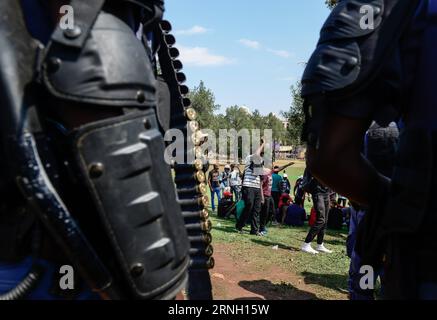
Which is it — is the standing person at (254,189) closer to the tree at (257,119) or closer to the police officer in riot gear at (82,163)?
the police officer in riot gear at (82,163)

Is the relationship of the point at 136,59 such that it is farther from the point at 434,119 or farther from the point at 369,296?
the point at 369,296

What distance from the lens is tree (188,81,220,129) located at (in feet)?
193

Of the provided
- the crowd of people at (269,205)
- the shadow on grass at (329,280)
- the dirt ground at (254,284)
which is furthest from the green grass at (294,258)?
the crowd of people at (269,205)

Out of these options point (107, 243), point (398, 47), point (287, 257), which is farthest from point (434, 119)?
point (287, 257)

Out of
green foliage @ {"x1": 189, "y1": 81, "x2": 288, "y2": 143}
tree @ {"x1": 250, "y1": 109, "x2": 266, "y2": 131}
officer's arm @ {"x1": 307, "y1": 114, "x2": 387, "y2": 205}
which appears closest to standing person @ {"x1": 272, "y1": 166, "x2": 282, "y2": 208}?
officer's arm @ {"x1": 307, "y1": 114, "x2": 387, "y2": 205}

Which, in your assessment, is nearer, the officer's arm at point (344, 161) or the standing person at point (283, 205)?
the officer's arm at point (344, 161)

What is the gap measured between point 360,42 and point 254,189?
361 inches

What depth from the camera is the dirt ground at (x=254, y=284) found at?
5.98 m

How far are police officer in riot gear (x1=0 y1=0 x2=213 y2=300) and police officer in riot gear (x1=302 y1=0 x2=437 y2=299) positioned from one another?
31.5 inches

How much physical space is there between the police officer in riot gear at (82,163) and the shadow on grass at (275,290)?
16.6 ft

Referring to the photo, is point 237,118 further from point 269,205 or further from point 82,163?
point 82,163

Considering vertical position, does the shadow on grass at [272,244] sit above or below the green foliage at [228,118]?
above

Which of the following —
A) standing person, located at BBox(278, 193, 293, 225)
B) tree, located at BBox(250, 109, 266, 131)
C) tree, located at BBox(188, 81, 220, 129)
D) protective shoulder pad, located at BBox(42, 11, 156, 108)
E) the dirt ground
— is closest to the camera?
protective shoulder pad, located at BBox(42, 11, 156, 108)

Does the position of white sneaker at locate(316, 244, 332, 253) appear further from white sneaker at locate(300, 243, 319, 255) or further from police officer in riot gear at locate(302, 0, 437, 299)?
police officer in riot gear at locate(302, 0, 437, 299)
